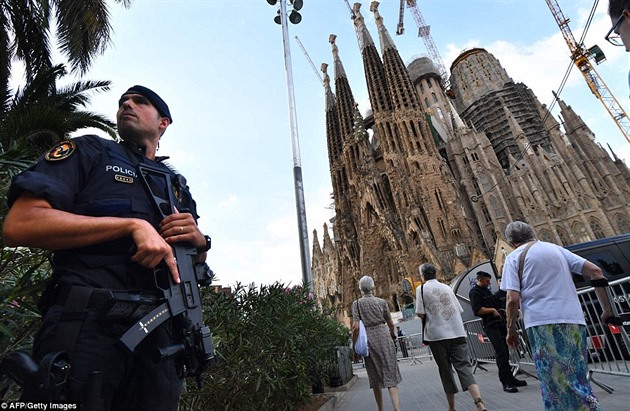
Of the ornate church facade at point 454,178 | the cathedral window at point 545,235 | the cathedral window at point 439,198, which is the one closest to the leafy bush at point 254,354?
the ornate church facade at point 454,178

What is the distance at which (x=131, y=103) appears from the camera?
1653 millimetres

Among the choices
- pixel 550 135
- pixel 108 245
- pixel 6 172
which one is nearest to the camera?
pixel 108 245

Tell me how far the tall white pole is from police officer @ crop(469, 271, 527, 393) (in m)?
2.91

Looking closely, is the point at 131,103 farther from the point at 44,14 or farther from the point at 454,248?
the point at 454,248

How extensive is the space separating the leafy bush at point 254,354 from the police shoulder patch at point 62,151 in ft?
8.24

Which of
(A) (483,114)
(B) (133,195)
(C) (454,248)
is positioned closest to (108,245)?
(B) (133,195)

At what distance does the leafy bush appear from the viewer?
3.66 meters

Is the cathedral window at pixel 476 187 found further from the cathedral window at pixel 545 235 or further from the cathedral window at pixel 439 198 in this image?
the cathedral window at pixel 545 235

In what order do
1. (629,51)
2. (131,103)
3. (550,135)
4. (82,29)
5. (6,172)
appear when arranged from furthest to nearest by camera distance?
1. (550,135)
2. (82,29)
3. (6,172)
4. (629,51)
5. (131,103)

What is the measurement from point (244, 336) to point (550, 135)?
129 ft

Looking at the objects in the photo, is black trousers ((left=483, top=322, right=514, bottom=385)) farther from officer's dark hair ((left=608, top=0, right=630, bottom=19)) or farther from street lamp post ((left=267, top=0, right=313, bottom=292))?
officer's dark hair ((left=608, top=0, right=630, bottom=19))

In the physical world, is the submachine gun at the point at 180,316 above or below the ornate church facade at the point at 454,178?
below

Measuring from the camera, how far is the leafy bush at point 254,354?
144 inches

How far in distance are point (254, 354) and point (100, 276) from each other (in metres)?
3.28
